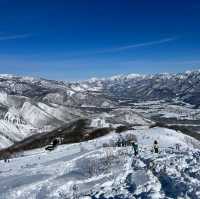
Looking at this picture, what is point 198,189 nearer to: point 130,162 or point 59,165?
point 130,162

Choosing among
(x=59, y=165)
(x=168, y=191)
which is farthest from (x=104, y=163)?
(x=168, y=191)

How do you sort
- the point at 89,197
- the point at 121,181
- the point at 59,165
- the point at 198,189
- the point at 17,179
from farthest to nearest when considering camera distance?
1. the point at 59,165
2. the point at 17,179
3. the point at 121,181
4. the point at 89,197
5. the point at 198,189

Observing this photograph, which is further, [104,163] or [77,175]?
[104,163]

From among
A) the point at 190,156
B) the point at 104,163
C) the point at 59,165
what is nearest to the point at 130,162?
the point at 104,163

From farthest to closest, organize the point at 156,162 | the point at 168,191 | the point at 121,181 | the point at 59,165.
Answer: the point at 59,165 < the point at 156,162 < the point at 121,181 < the point at 168,191

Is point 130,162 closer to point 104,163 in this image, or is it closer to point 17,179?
point 104,163

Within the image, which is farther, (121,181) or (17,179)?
(17,179)

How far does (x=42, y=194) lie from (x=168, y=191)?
7225 mm

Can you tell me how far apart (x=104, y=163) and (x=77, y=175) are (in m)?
2.34

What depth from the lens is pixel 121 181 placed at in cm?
2012

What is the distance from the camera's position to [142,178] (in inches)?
754

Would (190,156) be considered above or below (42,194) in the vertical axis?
above

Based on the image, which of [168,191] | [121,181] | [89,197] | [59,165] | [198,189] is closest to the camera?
[198,189]

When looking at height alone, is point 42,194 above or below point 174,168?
below
